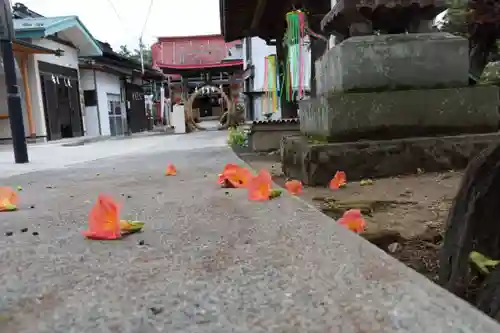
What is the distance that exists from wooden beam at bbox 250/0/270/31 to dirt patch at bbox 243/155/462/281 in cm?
429

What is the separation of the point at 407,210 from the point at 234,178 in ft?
3.13

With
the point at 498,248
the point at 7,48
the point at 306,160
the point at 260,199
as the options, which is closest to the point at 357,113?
the point at 306,160

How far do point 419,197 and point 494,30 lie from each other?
6575mm

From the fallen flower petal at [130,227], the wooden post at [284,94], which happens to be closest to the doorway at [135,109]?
the wooden post at [284,94]

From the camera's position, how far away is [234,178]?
2.46 metres

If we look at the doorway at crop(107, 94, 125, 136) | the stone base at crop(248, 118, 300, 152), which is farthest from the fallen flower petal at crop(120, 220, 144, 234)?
the doorway at crop(107, 94, 125, 136)

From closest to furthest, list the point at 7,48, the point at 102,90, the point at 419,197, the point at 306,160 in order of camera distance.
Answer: the point at 419,197 → the point at 306,160 → the point at 7,48 → the point at 102,90

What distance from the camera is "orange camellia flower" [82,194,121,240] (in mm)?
1405

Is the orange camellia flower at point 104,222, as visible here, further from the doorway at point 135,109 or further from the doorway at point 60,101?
the doorway at point 135,109

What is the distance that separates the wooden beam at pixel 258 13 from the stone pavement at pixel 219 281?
5.15m

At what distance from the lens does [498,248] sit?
106 cm

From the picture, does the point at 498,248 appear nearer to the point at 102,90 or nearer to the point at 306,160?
the point at 306,160

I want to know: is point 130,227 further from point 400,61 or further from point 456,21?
point 456,21

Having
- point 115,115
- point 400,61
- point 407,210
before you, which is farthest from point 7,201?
point 115,115
